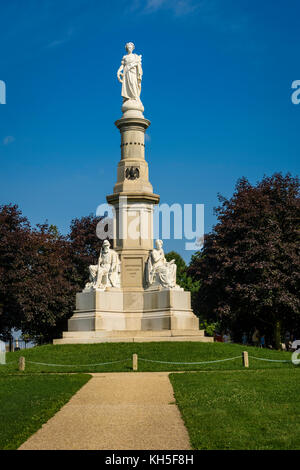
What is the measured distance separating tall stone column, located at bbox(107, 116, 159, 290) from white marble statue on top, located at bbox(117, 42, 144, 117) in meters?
0.75

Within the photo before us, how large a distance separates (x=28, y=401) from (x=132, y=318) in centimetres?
1578

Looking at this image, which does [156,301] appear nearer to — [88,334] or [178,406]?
[88,334]

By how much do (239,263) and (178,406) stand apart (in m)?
23.4

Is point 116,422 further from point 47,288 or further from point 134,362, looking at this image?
point 47,288

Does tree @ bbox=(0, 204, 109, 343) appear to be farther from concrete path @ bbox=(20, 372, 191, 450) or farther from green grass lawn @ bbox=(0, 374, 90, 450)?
concrete path @ bbox=(20, 372, 191, 450)

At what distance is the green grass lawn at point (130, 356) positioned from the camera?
847 inches

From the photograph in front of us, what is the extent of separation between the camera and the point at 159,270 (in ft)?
97.5

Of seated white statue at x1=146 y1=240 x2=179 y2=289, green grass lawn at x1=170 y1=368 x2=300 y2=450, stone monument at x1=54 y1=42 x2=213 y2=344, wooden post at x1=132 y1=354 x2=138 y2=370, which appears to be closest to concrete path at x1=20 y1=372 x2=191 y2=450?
green grass lawn at x1=170 y1=368 x2=300 y2=450

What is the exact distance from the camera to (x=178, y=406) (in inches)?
521

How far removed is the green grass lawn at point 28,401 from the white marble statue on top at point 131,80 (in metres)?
19.3

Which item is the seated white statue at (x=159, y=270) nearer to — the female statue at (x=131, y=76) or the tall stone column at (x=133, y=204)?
→ the tall stone column at (x=133, y=204)

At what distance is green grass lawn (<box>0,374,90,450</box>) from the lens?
416 inches

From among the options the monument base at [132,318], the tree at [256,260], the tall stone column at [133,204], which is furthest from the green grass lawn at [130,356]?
the tree at [256,260]
